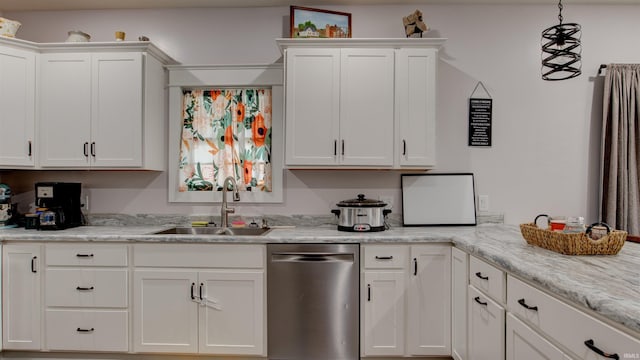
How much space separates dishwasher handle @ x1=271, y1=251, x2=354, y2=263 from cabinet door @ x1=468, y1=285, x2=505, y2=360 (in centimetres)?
76

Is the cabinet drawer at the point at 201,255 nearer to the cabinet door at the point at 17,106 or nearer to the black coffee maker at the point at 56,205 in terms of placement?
the black coffee maker at the point at 56,205

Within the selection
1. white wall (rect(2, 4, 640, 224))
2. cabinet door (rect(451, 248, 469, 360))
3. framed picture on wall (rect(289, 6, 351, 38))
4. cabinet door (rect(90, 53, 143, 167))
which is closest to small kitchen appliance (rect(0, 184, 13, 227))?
white wall (rect(2, 4, 640, 224))

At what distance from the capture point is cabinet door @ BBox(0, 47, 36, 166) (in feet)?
8.51

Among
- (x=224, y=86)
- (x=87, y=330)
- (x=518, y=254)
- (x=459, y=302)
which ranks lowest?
(x=87, y=330)

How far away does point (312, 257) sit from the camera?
7.70ft

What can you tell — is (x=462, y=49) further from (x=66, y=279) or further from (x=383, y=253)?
(x=66, y=279)

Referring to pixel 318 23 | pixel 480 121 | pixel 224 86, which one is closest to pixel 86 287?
pixel 224 86

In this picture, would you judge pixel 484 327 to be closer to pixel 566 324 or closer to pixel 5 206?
pixel 566 324

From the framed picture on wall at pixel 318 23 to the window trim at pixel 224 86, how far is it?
0.33 meters

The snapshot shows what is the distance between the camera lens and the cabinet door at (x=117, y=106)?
8.66 feet

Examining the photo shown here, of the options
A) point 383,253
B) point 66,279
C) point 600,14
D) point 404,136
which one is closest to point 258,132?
point 404,136

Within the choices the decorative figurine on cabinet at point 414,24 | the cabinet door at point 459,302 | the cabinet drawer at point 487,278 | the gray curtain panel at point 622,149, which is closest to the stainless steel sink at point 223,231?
the cabinet door at point 459,302

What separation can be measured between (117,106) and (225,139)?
81 centimetres

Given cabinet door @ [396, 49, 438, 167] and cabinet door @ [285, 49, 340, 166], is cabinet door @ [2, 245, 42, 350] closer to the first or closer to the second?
cabinet door @ [285, 49, 340, 166]
